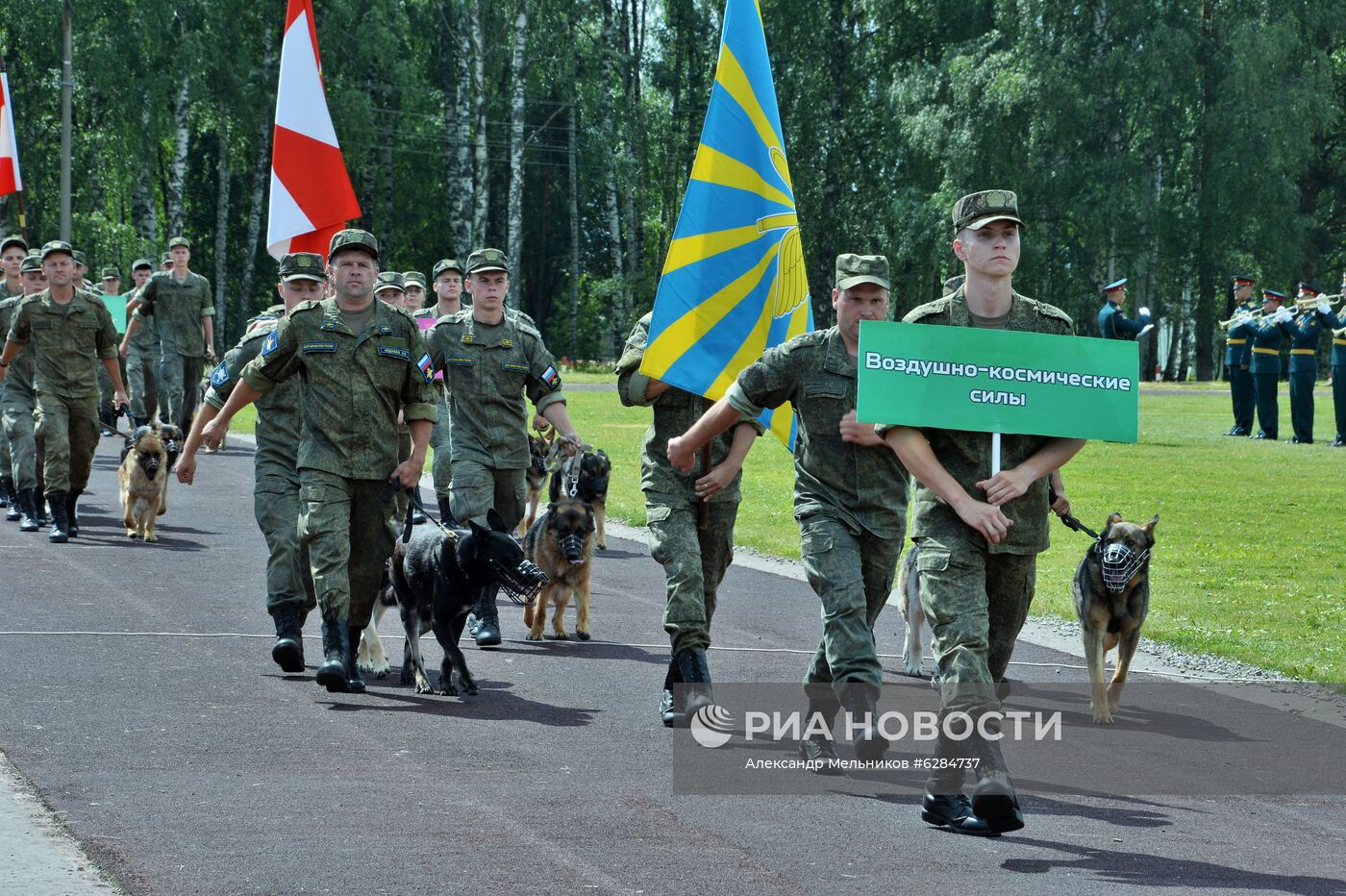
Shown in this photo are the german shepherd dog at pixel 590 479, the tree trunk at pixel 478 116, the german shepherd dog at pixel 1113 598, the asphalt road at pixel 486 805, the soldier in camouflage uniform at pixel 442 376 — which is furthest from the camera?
the tree trunk at pixel 478 116

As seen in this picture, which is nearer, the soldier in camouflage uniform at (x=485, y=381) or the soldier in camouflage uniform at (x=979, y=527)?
the soldier in camouflage uniform at (x=979, y=527)

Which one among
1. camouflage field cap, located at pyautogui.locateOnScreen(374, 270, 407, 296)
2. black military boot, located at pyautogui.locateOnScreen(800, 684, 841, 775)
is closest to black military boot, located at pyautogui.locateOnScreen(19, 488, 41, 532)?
camouflage field cap, located at pyautogui.locateOnScreen(374, 270, 407, 296)

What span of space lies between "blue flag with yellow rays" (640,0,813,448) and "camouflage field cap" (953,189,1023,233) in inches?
92.1

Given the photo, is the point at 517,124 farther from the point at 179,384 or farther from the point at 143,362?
the point at 179,384

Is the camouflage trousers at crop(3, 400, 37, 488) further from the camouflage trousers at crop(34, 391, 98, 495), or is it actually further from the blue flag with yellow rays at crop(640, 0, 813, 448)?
the blue flag with yellow rays at crop(640, 0, 813, 448)

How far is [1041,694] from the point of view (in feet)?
30.1

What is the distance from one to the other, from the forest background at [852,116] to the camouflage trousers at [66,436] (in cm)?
2640

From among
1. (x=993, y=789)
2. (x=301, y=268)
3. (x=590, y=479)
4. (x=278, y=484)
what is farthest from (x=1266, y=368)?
(x=993, y=789)

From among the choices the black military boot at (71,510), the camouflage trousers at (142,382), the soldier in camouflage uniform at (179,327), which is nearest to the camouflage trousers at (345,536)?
the black military boot at (71,510)

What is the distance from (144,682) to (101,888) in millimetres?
3479

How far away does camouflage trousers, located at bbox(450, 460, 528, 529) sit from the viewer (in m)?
10.1

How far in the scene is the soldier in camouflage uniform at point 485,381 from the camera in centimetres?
1002

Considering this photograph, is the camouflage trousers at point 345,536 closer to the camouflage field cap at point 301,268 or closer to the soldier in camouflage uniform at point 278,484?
the soldier in camouflage uniform at point 278,484

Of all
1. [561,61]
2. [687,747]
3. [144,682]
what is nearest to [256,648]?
[144,682]
